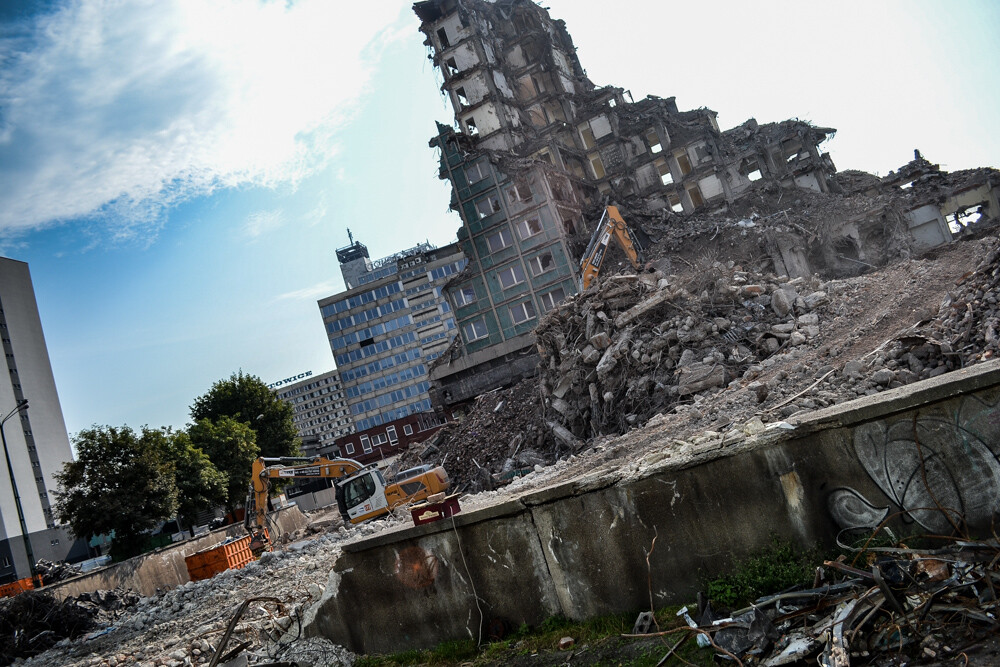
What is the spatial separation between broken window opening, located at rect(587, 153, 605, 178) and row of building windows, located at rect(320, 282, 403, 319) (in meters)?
47.5

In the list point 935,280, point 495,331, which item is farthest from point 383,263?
point 935,280

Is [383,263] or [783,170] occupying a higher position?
[383,263]

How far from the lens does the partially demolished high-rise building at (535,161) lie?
3744 cm

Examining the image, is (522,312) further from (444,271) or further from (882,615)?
(444,271)

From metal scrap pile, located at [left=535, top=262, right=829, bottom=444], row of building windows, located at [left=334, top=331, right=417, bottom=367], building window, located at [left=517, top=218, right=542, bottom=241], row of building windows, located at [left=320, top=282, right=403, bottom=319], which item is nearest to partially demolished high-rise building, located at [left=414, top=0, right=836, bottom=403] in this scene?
building window, located at [left=517, top=218, right=542, bottom=241]

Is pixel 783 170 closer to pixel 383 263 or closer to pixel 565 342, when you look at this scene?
pixel 565 342

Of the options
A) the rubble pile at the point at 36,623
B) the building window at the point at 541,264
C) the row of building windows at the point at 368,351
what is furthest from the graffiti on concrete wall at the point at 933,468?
the row of building windows at the point at 368,351

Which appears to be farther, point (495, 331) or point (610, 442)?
point (495, 331)

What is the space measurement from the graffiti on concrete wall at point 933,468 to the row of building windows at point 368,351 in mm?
84446

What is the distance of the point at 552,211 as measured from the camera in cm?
3681

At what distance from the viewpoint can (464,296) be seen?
3931 centimetres

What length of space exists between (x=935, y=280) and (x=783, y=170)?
2875cm

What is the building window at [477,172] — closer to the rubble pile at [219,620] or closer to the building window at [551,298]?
the building window at [551,298]

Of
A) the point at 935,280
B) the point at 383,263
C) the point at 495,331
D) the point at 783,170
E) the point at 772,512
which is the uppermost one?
the point at 383,263
